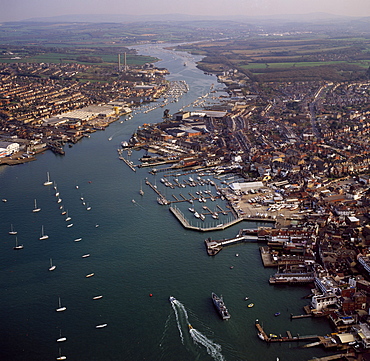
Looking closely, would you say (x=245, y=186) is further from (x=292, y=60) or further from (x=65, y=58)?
(x=65, y=58)

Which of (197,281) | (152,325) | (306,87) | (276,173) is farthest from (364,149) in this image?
(306,87)

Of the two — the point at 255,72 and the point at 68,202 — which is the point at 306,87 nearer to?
the point at 255,72

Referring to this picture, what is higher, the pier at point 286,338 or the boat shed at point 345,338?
the boat shed at point 345,338

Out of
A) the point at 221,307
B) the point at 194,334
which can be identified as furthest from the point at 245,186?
the point at 194,334

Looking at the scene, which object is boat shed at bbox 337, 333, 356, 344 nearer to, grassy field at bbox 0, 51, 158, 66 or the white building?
the white building

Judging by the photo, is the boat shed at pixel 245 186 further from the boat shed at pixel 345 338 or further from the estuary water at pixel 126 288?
the boat shed at pixel 345 338

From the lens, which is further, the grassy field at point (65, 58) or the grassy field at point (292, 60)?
the grassy field at point (65, 58)

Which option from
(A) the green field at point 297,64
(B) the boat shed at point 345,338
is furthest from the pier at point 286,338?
(A) the green field at point 297,64
